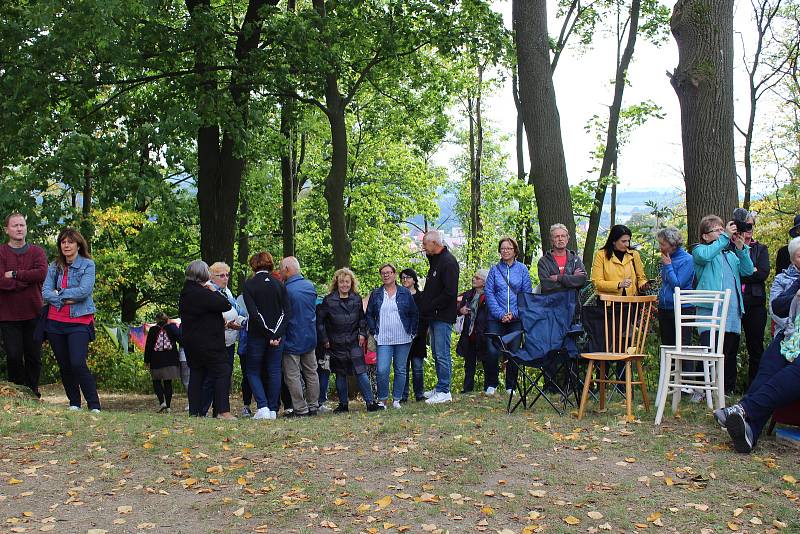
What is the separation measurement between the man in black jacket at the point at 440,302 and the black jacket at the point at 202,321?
93.6 inches

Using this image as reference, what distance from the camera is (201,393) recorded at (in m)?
9.63

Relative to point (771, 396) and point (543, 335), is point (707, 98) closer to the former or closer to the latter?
point (543, 335)

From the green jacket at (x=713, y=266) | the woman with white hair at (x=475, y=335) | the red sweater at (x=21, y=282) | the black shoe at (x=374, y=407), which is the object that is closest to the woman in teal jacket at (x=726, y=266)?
the green jacket at (x=713, y=266)

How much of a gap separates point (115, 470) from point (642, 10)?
62.7 ft

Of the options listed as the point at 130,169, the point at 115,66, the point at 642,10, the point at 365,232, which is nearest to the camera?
the point at 115,66

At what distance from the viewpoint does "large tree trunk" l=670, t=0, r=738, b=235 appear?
10.1 m

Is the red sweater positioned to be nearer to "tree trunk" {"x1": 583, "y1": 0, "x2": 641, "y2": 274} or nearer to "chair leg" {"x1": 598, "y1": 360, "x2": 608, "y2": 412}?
"chair leg" {"x1": 598, "y1": 360, "x2": 608, "y2": 412}

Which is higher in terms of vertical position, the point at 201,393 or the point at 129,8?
the point at 129,8

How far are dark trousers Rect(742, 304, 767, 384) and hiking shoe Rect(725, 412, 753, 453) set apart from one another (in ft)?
8.59

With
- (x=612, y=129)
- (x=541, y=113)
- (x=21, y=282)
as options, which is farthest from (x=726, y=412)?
(x=612, y=129)

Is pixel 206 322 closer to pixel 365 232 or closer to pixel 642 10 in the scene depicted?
pixel 642 10

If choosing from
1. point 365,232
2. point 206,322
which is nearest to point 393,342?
point 206,322

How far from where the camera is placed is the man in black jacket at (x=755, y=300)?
904cm

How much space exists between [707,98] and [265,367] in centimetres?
614
